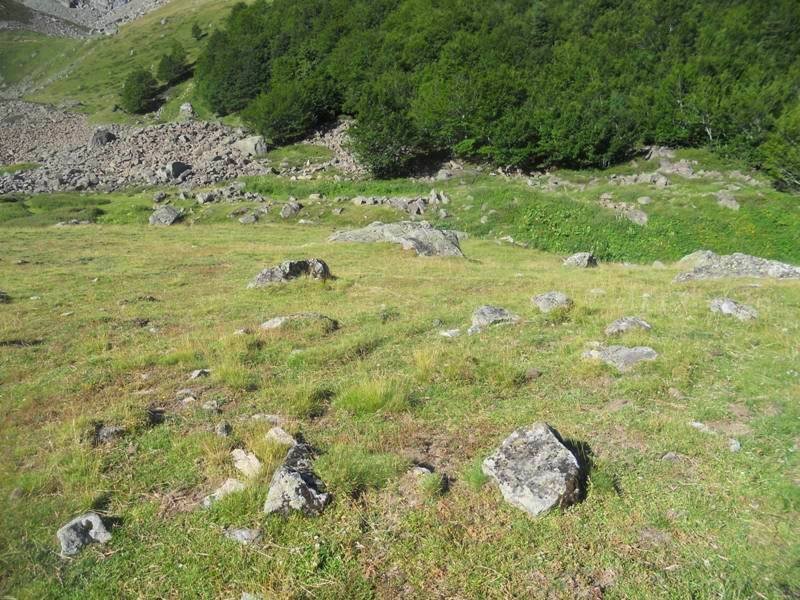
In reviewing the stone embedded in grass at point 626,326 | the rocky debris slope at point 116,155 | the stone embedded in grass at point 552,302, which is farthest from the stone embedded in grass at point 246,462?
the rocky debris slope at point 116,155

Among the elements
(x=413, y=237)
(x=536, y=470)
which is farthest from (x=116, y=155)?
(x=536, y=470)

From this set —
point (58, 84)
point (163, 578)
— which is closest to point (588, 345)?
point (163, 578)

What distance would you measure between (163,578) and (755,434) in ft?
26.1

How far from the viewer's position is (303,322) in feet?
42.7

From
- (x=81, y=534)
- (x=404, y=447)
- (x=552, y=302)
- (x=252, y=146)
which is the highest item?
(x=81, y=534)

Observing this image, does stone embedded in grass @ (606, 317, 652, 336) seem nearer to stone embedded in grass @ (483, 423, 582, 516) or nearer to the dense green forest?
stone embedded in grass @ (483, 423, 582, 516)

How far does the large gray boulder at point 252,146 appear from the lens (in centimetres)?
6175

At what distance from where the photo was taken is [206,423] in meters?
7.92

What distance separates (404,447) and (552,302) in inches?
316

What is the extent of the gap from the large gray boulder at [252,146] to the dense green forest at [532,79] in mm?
1679

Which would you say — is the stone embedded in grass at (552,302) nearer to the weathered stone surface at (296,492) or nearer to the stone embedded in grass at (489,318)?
the stone embedded in grass at (489,318)

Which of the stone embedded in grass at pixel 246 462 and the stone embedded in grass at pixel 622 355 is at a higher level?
the stone embedded in grass at pixel 246 462

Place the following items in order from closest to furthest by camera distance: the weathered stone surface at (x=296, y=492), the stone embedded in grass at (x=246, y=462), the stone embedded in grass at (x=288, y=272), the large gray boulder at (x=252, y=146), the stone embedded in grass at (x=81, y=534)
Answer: the stone embedded in grass at (x=81, y=534) → the weathered stone surface at (x=296, y=492) → the stone embedded in grass at (x=246, y=462) → the stone embedded in grass at (x=288, y=272) → the large gray boulder at (x=252, y=146)

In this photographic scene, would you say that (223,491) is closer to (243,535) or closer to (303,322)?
(243,535)
